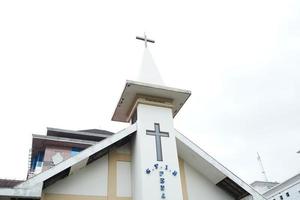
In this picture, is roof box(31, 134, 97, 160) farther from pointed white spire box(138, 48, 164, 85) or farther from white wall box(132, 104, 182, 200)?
white wall box(132, 104, 182, 200)

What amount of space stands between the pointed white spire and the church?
4cm

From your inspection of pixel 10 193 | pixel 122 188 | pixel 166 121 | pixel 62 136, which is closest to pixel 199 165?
pixel 166 121

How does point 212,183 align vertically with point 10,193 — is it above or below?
above

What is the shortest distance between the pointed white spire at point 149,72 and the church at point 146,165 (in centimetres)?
4

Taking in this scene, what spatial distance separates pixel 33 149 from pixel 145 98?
62.8 feet

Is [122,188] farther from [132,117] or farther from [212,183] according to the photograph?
[212,183]

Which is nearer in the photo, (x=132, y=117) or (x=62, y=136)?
(x=132, y=117)

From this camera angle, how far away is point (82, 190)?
986 centimetres

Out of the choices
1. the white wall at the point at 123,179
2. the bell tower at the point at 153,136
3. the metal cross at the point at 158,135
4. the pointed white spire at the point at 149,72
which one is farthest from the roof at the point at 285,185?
the white wall at the point at 123,179

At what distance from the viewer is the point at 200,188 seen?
11344 mm

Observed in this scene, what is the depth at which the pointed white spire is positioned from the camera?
12156 mm

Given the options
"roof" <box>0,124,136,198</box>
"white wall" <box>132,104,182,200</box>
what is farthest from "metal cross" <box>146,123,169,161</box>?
"roof" <box>0,124,136,198</box>

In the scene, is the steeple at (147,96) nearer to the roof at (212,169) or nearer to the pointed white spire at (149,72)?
the pointed white spire at (149,72)

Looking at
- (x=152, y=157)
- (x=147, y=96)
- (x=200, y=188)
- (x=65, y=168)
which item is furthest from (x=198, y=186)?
(x=65, y=168)
